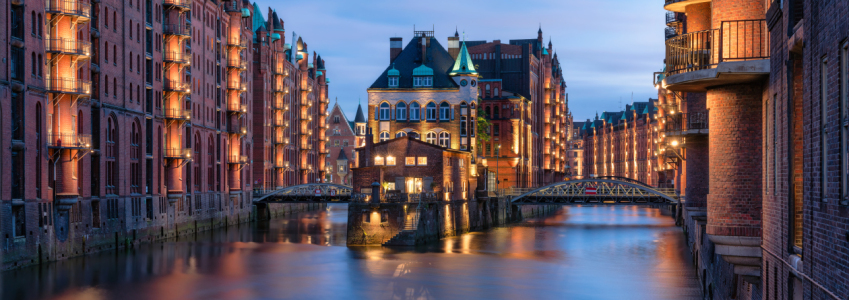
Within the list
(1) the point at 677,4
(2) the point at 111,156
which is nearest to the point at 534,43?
(2) the point at 111,156

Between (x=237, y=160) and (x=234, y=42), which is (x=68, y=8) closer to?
(x=234, y=42)

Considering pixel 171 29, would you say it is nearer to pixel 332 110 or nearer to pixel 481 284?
pixel 481 284

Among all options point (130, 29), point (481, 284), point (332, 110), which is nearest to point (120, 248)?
point (130, 29)

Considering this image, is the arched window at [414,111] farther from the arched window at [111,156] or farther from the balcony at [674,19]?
the balcony at [674,19]

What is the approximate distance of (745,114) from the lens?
1886 cm

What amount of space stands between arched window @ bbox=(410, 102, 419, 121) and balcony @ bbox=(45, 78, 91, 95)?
4198 centimetres

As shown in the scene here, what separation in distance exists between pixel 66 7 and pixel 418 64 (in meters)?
45.8

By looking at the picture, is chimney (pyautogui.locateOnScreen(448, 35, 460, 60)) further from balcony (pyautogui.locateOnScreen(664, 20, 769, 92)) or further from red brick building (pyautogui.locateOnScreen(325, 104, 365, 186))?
balcony (pyautogui.locateOnScreen(664, 20, 769, 92))

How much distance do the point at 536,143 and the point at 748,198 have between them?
376 ft

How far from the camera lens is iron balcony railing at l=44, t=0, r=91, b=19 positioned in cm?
4922

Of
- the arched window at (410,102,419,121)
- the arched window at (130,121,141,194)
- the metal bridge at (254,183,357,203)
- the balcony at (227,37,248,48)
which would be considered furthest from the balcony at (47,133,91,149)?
the arched window at (410,102,419,121)

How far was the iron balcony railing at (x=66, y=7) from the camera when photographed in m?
49.2

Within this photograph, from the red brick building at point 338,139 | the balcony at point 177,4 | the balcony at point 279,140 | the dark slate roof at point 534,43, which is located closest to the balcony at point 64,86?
the balcony at point 177,4

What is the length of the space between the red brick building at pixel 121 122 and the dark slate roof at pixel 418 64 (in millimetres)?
14955
